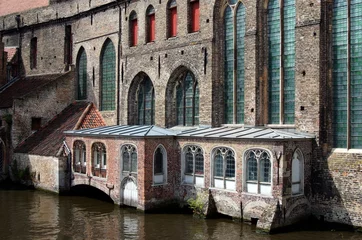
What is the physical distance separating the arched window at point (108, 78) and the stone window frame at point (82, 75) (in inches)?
68.8

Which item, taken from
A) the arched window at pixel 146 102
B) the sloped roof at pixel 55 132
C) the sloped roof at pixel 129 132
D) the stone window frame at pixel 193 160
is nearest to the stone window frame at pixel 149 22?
the arched window at pixel 146 102

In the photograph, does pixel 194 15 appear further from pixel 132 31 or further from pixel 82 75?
pixel 82 75

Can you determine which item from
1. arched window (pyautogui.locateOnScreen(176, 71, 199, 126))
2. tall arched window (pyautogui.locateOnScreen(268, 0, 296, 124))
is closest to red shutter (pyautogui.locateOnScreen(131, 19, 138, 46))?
arched window (pyautogui.locateOnScreen(176, 71, 199, 126))

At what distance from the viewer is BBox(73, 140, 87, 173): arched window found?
2061 centimetres

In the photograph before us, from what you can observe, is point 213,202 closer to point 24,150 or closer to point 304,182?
point 304,182

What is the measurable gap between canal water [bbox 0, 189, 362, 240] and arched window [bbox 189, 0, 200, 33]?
8518 mm

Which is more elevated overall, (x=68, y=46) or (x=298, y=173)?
(x=68, y=46)

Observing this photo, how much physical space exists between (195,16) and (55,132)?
991cm

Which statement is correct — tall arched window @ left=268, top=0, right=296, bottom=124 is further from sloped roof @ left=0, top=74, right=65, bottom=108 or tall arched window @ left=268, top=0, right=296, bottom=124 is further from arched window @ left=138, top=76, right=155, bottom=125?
sloped roof @ left=0, top=74, right=65, bottom=108

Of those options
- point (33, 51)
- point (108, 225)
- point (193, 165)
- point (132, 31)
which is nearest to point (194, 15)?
A: point (132, 31)

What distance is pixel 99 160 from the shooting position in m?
19.7

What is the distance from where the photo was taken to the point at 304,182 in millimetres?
15242

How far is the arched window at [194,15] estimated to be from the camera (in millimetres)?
20156

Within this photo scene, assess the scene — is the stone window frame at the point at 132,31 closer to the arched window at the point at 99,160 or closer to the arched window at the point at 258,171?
the arched window at the point at 99,160
